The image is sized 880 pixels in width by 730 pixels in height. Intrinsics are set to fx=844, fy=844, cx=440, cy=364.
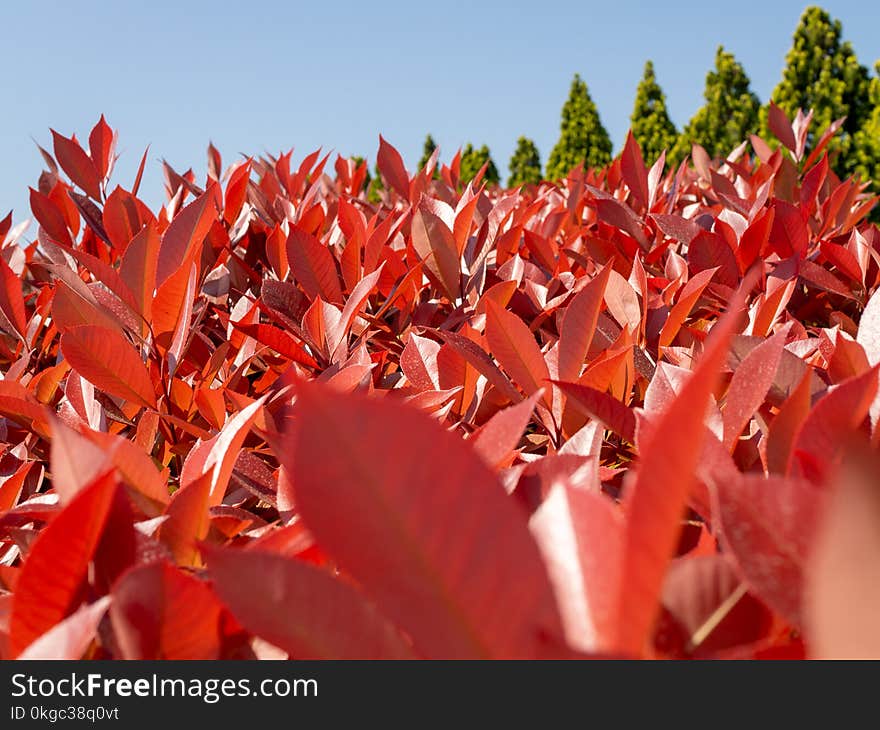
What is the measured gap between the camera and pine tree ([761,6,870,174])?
2252 centimetres

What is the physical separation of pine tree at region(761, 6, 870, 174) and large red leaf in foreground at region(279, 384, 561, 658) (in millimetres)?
24610

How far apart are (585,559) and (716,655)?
0.34ft

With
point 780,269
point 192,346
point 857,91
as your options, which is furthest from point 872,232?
point 857,91

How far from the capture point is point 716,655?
55 centimetres

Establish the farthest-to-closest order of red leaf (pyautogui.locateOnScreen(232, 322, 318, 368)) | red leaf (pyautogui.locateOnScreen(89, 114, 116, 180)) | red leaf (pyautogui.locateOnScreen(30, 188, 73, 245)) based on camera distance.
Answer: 1. red leaf (pyautogui.locateOnScreen(89, 114, 116, 180))
2. red leaf (pyautogui.locateOnScreen(30, 188, 73, 245))
3. red leaf (pyautogui.locateOnScreen(232, 322, 318, 368))

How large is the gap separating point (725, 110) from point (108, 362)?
88.4 feet

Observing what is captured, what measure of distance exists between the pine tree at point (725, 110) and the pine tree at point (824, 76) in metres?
2.13

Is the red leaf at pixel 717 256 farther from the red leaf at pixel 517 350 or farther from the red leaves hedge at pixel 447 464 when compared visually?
the red leaf at pixel 517 350

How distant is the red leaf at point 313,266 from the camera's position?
1918 mm

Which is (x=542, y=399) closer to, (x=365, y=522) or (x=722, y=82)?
(x=365, y=522)

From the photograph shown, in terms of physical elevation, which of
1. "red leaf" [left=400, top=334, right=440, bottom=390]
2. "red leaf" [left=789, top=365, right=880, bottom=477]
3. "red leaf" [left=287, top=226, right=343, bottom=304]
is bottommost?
"red leaf" [left=789, top=365, right=880, bottom=477]

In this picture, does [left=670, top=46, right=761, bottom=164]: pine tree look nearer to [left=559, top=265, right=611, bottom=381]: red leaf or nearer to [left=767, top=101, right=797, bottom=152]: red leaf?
[left=767, top=101, right=797, bottom=152]: red leaf

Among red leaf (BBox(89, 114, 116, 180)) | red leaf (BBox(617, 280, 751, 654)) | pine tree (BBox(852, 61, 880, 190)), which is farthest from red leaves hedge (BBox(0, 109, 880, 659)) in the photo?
pine tree (BBox(852, 61, 880, 190))

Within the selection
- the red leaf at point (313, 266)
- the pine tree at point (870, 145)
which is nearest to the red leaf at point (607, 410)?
the red leaf at point (313, 266)
